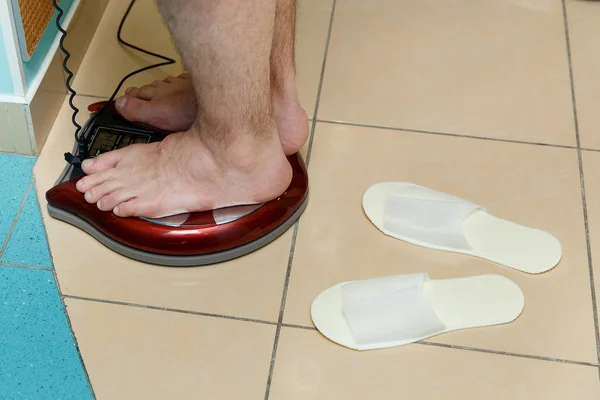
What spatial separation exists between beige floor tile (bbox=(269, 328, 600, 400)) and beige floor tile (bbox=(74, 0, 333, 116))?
54 centimetres

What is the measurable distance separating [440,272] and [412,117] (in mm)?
375

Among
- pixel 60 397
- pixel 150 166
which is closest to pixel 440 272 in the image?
pixel 150 166

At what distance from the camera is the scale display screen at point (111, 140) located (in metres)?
1.33

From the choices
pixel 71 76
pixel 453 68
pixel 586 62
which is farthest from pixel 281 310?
pixel 586 62

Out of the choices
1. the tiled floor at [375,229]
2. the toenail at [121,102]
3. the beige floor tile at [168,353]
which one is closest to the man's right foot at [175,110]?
the toenail at [121,102]

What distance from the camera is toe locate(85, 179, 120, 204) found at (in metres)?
1.21

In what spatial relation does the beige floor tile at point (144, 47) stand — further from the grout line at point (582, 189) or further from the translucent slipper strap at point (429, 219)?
the grout line at point (582, 189)

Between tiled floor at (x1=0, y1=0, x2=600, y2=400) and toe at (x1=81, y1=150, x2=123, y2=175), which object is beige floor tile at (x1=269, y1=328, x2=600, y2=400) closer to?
tiled floor at (x1=0, y1=0, x2=600, y2=400)

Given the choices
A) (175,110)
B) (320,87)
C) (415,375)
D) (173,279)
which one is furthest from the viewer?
(320,87)

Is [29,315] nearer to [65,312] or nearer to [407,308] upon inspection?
[65,312]

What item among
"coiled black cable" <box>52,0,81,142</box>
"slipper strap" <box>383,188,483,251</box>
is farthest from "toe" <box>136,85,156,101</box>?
"slipper strap" <box>383,188,483,251</box>

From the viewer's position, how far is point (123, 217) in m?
1.20

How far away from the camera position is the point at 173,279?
3.97 ft

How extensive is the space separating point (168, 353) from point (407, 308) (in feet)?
1.20
